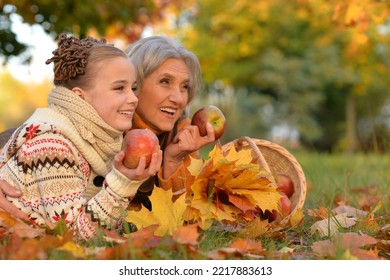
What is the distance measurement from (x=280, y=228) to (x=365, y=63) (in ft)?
56.2

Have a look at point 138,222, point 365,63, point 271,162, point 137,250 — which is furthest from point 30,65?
point 365,63

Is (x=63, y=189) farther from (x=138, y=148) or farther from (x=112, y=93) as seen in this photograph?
(x=112, y=93)

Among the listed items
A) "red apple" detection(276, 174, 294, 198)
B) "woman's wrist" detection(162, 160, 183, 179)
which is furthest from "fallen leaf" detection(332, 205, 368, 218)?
"woman's wrist" detection(162, 160, 183, 179)

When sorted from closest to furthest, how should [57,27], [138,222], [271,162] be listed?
[138,222]
[271,162]
[57,27]

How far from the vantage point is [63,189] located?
2.51 meters

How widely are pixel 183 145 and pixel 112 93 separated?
1.83 feet

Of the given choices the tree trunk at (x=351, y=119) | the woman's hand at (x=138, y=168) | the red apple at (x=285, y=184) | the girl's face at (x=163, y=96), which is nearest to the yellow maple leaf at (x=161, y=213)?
the woman's hand at (x=138, y=168)

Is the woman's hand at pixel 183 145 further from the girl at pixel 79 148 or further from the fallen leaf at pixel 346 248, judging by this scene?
the fallen leaf at pixel 346 248

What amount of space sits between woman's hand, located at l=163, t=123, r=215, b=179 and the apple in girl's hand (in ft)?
2.07

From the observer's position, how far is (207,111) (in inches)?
128

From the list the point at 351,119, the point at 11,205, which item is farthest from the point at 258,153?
the point at 351,119

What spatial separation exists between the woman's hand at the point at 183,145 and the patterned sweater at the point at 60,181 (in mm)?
589

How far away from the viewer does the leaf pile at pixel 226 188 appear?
262cm
